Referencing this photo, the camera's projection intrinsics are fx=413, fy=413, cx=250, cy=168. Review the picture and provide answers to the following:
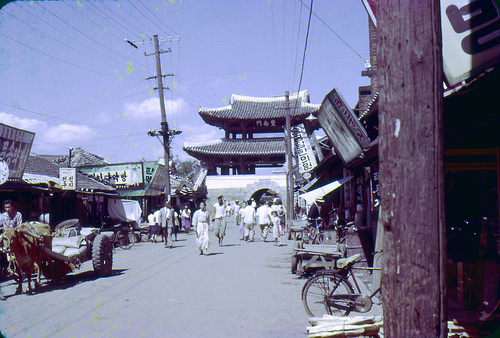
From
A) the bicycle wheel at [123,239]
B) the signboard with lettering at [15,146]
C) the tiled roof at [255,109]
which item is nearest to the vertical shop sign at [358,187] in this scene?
the bicycle wheel at [123,239]

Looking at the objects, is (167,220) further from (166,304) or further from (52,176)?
(166,304)

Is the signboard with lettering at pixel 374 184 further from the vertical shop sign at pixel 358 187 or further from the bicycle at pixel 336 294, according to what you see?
the bicycle at pixel 336 294

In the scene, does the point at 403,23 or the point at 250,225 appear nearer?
the point at 403,23

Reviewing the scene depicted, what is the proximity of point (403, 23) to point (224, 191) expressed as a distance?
3951cm

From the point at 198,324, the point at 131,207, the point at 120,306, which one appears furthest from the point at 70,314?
the point at 131,207

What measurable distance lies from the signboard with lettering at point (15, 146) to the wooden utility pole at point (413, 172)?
12283 mm

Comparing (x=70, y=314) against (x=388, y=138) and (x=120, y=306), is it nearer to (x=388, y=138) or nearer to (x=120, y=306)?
(x=120, y=306)

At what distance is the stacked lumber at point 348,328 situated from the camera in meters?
3.53

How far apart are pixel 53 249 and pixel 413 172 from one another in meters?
8.20

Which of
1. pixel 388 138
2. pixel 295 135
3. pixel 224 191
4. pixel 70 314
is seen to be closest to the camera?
pixel 388 138

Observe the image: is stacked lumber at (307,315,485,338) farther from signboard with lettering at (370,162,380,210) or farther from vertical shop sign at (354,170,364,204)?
vertical shop sign at (354,170,364,204)

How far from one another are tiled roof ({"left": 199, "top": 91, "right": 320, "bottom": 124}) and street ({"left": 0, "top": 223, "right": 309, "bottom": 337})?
3097cm

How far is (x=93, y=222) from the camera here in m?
21.6

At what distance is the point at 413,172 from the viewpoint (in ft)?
8.05
